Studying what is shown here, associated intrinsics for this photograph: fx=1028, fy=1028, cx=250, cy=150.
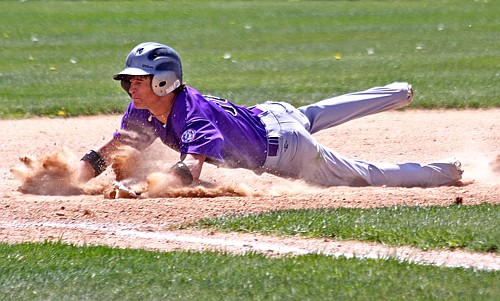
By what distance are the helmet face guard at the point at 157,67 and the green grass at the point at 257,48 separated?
14.9 feet

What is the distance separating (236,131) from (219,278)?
8.13ft

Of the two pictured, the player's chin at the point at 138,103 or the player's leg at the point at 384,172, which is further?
the player's leg at the point at 384,172

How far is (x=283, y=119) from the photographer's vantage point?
805 centimetres

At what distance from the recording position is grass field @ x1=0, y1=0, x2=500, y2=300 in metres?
5.21

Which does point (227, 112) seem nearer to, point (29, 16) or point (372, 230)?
point (372, 230)

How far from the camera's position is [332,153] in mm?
8172

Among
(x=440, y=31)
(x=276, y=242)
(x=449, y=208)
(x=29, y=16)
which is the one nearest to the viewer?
(x=276, y=242)

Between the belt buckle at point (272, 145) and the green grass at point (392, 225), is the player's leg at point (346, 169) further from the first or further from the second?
the green grass at point (392, 225)

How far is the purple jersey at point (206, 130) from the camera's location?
24.0 ft

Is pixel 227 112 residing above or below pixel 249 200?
above

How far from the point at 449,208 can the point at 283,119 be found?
1.61 meters

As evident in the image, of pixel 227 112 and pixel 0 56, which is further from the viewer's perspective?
pixel 0 56

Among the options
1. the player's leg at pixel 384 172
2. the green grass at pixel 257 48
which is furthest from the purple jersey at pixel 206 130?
the green grass at pixel 257 48

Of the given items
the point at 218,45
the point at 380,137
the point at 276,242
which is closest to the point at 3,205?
the point at 276,242
